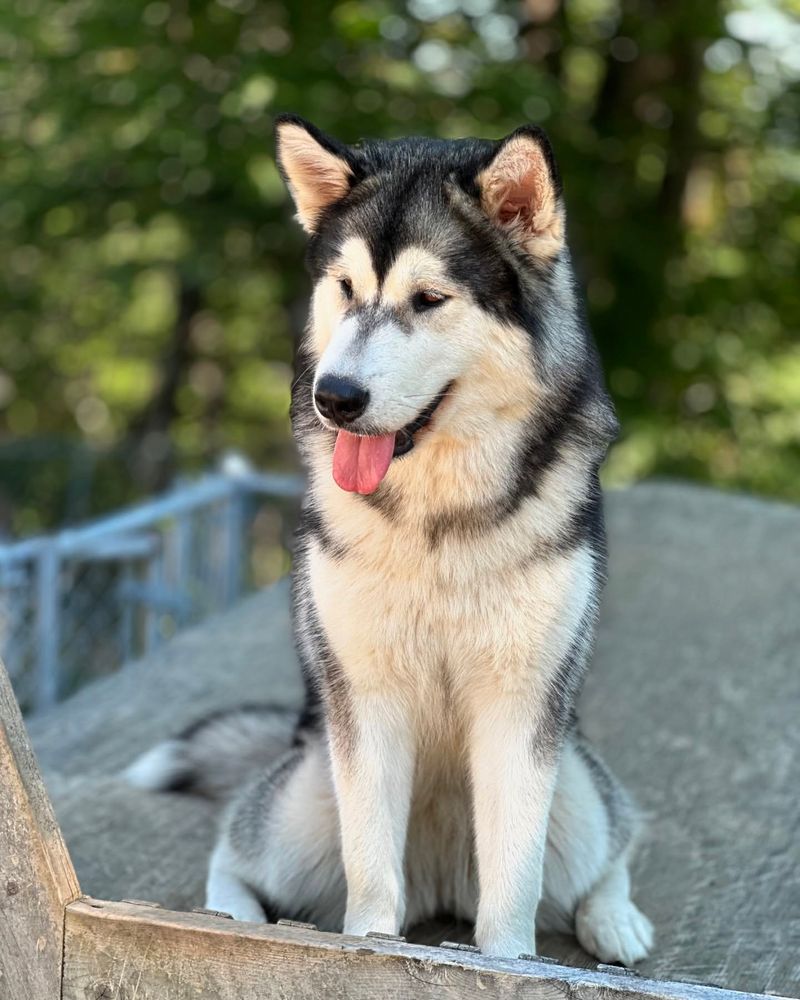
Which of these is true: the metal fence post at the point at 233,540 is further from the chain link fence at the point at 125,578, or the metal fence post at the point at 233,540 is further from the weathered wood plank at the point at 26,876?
the weathered wood plank at the point at 26,876

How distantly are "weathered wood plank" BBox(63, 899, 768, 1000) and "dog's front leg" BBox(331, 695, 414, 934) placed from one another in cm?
35

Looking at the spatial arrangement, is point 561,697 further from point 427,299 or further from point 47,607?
point 47,607

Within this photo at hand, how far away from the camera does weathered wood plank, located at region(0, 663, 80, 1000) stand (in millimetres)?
1909

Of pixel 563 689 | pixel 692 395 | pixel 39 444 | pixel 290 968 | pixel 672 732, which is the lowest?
pixel 39 444

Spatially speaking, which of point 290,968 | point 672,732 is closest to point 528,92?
point 672,732

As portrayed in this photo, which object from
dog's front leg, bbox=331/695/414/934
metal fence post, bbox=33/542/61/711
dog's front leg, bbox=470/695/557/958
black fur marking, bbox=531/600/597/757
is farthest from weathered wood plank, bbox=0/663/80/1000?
metal fence post, bbox=33/542/61/711

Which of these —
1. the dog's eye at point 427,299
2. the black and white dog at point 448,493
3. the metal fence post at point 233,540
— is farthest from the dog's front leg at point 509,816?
the metal fence post at point 233,540

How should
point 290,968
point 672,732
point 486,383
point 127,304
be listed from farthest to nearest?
point 127,304 < point 672,732 < point 486,383 < point 290,968

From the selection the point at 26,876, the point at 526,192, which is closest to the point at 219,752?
the point at 26,876

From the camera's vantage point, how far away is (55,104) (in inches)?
240

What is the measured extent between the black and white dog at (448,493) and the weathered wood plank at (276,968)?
15.4 inches

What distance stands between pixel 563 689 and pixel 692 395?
6.14 meters

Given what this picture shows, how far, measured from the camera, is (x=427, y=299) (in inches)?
82.8

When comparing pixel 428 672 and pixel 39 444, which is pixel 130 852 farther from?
pixel 39 444
